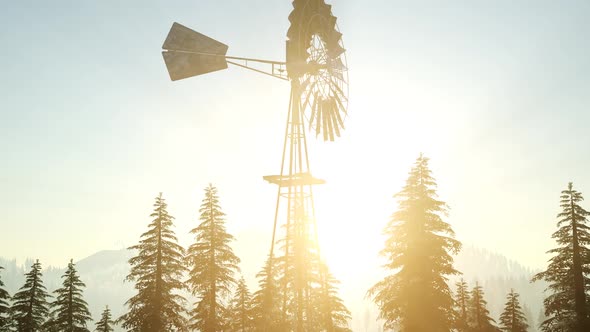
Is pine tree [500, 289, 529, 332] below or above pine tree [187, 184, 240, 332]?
below

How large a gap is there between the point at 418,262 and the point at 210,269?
12386 mm

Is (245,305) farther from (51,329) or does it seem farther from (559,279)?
(559,279)

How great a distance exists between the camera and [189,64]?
13922mm

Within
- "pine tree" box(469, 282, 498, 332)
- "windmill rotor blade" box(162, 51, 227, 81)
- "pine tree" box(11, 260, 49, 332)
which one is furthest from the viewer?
"pine tree" box(469, 282, 498, 332)

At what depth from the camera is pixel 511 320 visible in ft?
108

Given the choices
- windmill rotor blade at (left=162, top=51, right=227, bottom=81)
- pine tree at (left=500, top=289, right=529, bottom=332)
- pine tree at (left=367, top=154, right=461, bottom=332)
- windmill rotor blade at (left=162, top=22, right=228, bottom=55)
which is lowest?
pine tree at (left=500, top=289, right=529, bottom=332)

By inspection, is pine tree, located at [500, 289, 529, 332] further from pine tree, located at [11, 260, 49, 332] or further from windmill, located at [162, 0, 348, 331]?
pine tree, located at [11, 260, 49, 332]

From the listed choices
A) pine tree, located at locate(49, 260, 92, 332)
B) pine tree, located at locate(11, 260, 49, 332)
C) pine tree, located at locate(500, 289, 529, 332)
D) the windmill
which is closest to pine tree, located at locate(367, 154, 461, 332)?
the windmill

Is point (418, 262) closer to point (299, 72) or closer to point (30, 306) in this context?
point (299, 72)

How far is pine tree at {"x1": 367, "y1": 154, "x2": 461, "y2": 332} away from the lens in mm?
17656

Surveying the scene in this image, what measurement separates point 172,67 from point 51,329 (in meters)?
23.2

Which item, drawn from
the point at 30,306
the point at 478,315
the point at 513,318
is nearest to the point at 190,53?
the point at 30,306

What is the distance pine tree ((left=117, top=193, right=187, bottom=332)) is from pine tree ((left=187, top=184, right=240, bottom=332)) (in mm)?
884

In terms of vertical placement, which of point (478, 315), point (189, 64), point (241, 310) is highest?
point (189, 64)
